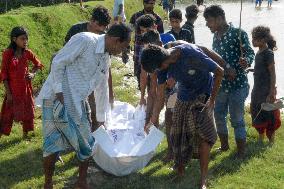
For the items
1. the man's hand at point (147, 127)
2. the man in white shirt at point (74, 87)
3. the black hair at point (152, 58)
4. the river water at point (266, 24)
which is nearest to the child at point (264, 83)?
the man's hand at point (147, 127)

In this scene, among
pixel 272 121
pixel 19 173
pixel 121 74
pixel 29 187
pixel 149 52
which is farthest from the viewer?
pixel 121 74

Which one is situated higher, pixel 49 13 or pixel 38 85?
pixel 49 13

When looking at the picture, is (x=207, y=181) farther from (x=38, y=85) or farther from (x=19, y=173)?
(x=38, y=85)

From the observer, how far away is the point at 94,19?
16.9 feet

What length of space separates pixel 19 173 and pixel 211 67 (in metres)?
2.57

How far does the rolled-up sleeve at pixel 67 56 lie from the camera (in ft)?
13.7

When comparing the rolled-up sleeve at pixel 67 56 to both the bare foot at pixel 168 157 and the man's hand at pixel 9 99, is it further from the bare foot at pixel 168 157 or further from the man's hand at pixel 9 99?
the man's hand at pixel 9 99

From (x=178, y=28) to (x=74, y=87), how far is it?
8.36ft

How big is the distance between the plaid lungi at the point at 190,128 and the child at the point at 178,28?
1841 mm

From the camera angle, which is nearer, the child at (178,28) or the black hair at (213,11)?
the black hair at (213,11)

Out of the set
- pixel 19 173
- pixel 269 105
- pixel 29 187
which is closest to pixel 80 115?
pixel 29 187

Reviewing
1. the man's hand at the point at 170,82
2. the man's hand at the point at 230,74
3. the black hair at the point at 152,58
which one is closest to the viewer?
the black hair at the point at 152,58

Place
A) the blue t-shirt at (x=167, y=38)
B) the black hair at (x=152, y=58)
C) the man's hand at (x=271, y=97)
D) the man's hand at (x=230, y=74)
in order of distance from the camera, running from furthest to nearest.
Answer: the man's hand at (x=271, y=97) → the blue t-shirt at (x=167, y=38) → the man's hand at (x=230, y=74) → the black hair at (x=152, y=58)

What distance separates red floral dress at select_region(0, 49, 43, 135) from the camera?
6191mm
